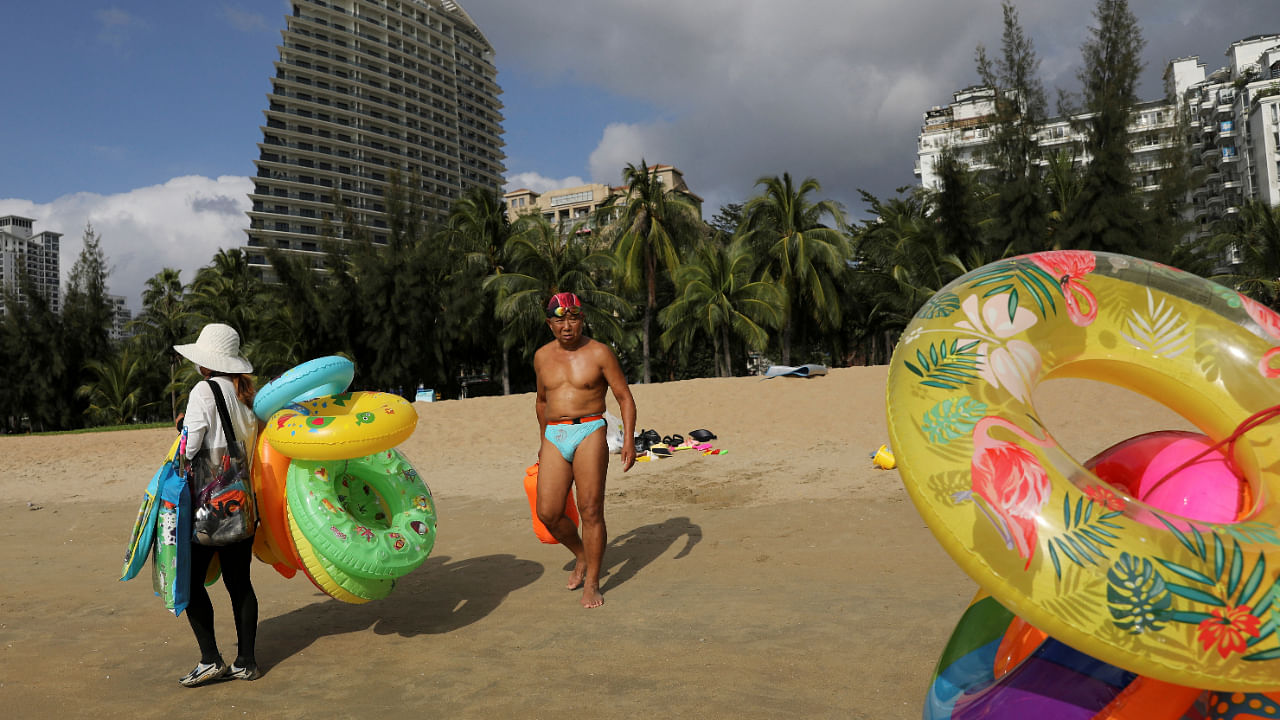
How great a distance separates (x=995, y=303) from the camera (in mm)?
1967

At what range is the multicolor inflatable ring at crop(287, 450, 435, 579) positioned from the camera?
4.02 meters

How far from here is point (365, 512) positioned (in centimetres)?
472

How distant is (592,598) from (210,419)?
2.43m

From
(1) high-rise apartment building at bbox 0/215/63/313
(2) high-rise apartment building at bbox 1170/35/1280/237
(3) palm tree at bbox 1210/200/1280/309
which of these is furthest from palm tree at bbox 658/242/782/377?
(1) high-rise apartment building at bbox 0/215/63/313

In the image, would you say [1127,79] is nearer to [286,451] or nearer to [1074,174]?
[1074,174]

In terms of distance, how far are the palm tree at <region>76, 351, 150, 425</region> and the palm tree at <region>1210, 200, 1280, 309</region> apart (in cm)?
4458

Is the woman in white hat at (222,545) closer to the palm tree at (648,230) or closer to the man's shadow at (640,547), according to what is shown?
the man's shadow at (640,547)

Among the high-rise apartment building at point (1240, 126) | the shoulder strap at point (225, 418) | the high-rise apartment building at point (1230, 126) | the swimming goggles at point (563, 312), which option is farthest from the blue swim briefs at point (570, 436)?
the high-rise apartment building at point (1240, 126)

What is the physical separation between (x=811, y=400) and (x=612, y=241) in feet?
58.5

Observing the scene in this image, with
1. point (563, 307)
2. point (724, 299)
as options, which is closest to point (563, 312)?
point (563, 307)

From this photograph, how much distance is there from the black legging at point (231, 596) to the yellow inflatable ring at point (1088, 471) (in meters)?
3.37

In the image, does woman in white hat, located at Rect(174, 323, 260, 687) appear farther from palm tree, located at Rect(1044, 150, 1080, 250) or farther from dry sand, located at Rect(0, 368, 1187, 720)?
palm tree, located at Rect(1044, 150, 1080, 250)

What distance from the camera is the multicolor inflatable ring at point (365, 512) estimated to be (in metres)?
4.02

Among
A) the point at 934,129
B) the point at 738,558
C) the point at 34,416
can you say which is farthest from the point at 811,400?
the point at 934,129
